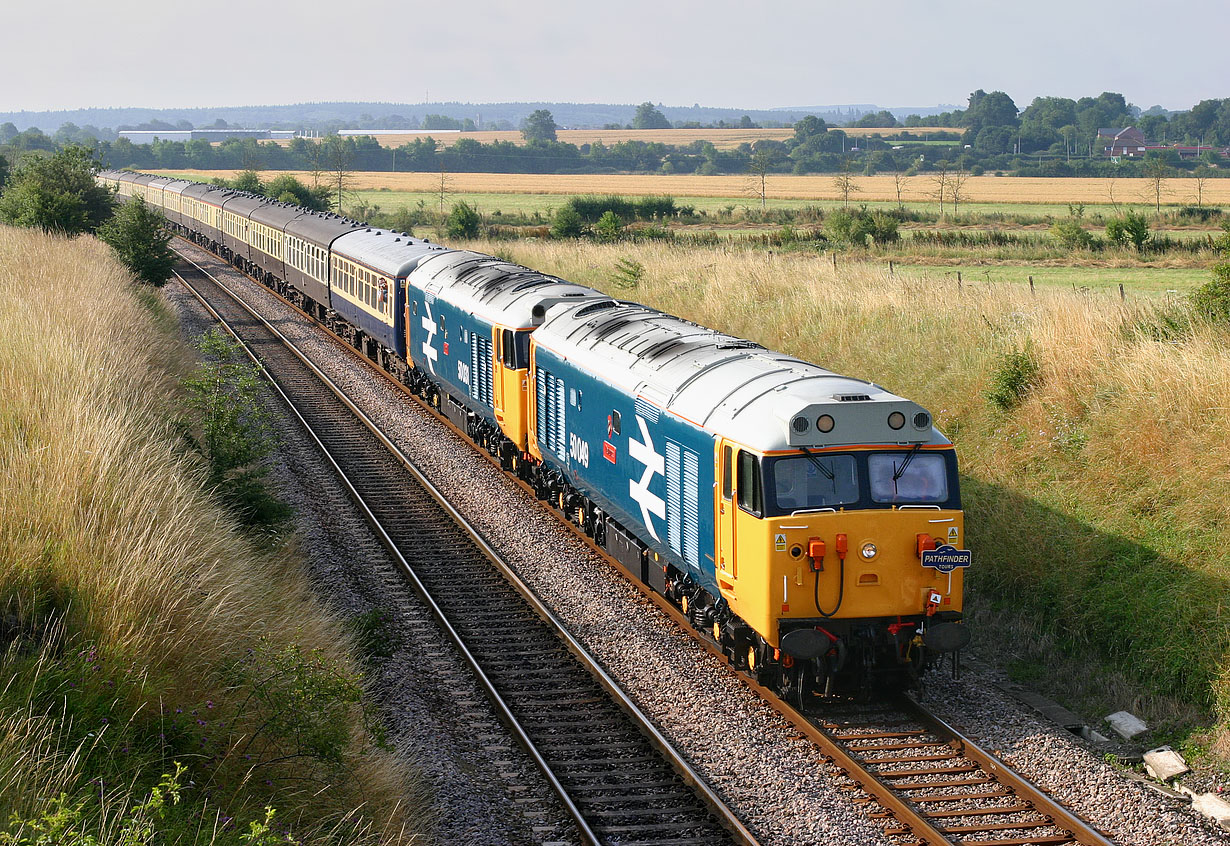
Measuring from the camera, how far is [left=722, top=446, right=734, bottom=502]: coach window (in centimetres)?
1174

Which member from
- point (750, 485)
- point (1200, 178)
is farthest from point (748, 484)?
point (1200, 178)

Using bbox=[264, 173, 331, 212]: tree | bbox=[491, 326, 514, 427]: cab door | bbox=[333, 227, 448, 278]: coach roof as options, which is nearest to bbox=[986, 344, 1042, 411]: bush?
bbox=[491, 326, 514, 427]: cab door

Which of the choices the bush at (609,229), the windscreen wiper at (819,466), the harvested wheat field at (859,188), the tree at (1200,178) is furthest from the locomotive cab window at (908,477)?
the harvested wheat field at (859,188)

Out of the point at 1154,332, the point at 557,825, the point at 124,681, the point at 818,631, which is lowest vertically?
the point at 557,825

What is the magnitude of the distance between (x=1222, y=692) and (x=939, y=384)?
991 centimetres

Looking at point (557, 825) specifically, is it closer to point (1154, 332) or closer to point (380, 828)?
point (380, 828)

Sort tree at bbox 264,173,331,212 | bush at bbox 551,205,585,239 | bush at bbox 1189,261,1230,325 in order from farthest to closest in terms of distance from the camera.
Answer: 1. tree at bbox 264,173,331,212
2. bush at bbox 551,205,585,239
3. bush at bbox 1189,261,1230,325

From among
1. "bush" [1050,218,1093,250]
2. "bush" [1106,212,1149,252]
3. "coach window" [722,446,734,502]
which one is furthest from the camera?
"bush" [1050,218,1093,250]

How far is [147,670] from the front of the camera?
27.6ft

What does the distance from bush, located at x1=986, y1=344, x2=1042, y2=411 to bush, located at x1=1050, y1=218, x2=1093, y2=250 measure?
1231 inches

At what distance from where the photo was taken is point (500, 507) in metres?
20.4

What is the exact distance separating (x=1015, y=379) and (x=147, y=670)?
586 inches

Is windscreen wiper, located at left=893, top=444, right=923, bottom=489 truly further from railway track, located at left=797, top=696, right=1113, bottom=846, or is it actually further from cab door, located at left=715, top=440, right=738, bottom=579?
railway track, located at left=797, top=696, right=1113, bottom=846

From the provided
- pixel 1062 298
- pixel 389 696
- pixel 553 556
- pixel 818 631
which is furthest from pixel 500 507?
pixel 1062 298
